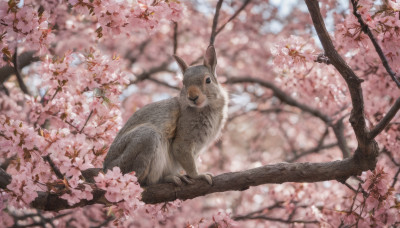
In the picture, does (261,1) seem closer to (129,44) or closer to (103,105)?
(129,44)

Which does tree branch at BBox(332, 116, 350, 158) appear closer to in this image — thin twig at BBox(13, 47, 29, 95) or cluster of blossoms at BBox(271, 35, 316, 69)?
cluster of blossoms at BBox(271, 35, 316, 69)

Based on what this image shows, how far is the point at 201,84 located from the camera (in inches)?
203

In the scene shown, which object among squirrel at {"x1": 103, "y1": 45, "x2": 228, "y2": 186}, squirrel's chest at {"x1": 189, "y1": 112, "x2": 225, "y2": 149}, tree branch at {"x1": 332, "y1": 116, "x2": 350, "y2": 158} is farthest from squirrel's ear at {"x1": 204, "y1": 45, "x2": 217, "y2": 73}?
tree branch at {"x1": 332, "y1": 116, "x2": 350, "y2": 158}

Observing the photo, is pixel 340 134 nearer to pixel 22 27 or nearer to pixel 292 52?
pixel 292 52

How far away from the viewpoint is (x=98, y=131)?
A: 4.88 metres

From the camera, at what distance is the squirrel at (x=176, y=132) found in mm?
4469

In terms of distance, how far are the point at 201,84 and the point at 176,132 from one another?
26.5 inches

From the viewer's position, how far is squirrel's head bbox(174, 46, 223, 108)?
4984 millimetres

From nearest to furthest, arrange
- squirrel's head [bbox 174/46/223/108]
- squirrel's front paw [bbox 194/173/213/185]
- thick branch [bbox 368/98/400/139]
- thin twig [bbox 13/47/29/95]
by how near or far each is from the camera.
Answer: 1. thick branch [bbox 368/98/400/139]
2. squirrel's front paw [bbox 194/173/213/185]
3. thin twig [bbox 13/47/29/95]
4. squirrel's head [bbox 174/46/223/108]

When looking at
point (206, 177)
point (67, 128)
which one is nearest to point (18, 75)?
point (67, 128)

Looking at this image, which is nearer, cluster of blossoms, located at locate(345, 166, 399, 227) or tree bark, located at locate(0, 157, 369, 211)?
tree bark, located at locate(0, 157, 369, 211)

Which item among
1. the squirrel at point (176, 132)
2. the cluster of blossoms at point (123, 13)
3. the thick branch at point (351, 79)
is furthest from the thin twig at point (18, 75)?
the thick branch at point (351, 79)

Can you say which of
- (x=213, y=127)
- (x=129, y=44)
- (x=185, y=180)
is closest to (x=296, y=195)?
(x=213, y=127)

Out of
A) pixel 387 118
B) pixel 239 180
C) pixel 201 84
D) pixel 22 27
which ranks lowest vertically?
pixel 239 180
